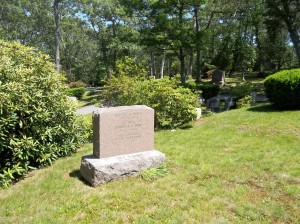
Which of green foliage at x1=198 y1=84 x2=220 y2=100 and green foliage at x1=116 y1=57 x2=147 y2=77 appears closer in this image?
green foliage at x1=116 y1=57 x2=147 y2=77

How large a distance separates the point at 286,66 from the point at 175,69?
19699 mm

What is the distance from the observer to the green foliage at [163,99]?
30.9 ft

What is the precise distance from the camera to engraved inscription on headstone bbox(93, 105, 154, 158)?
5.37 metres

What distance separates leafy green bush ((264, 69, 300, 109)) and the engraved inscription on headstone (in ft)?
18.4

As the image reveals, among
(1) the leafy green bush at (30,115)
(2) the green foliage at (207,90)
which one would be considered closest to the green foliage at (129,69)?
(1) the leafy green bush at (30,115)

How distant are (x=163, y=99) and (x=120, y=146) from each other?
4209 millimetres

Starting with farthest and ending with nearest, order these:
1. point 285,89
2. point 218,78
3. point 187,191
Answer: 1. point 218,78
2. point 285,89
3. point 187,191

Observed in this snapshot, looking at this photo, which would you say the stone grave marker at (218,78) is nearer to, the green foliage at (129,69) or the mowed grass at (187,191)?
the green foliage at (129,69)

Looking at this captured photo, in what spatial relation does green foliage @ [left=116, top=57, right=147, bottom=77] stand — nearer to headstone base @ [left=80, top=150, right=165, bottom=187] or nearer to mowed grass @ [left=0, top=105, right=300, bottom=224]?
mowed grass @ [left=0, top=105, right=300, bottom=224]

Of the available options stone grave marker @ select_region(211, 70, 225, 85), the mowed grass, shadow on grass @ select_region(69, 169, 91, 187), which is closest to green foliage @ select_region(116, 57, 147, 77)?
the mowed grass

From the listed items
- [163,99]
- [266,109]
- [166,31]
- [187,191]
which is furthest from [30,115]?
[166,31]

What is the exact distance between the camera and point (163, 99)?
9508 millimetres

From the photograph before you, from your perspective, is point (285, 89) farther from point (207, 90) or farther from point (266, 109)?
point (207, 90)

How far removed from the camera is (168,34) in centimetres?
1884
